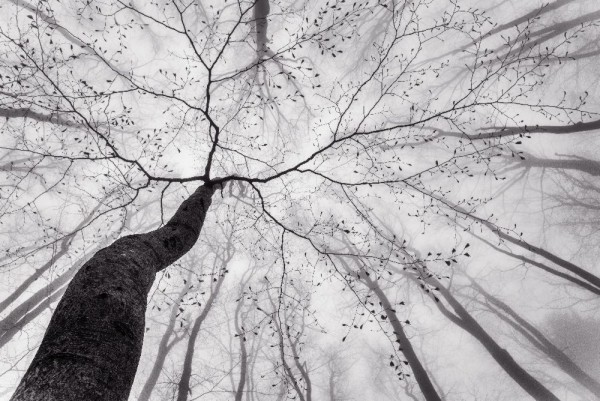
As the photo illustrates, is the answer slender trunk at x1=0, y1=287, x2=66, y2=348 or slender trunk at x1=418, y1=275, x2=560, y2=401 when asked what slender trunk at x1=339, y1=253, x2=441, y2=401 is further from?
slender trunk at x1=0, y1=287, x2=66, y2=348

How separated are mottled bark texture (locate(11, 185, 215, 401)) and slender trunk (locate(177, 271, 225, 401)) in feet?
20.6

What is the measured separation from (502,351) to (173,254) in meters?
9.11

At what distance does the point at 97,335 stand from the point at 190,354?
9009 millimetres

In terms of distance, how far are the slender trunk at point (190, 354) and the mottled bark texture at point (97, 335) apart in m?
6.27

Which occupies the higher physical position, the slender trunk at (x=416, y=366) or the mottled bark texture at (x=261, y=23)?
the mottled bark texture at (x=261, y=23)

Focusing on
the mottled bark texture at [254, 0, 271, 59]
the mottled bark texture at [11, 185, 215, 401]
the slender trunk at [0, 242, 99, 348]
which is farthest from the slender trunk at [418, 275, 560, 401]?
the slender trunk at [0, 242, 99, 348]

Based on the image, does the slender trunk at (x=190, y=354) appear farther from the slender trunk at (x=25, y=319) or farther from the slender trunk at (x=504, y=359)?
the slender trunk at (x=504, y=359)

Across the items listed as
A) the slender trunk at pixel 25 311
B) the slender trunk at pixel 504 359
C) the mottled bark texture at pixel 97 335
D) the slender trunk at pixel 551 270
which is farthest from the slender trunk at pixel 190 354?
the slender trunk at pixel 551 270

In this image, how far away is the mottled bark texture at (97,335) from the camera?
49.6 inches

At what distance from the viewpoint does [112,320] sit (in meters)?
1.59

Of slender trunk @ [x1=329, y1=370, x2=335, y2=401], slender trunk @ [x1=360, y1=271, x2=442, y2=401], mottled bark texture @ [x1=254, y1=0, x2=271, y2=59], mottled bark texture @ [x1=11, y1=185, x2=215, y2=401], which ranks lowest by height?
mottled bark texture @ [x1=11, y1=185, x2=215, y2=401]

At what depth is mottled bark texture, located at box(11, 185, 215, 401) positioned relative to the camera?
1.26 meters

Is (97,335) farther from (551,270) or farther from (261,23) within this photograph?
(551,270)

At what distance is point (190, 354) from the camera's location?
368 inches
